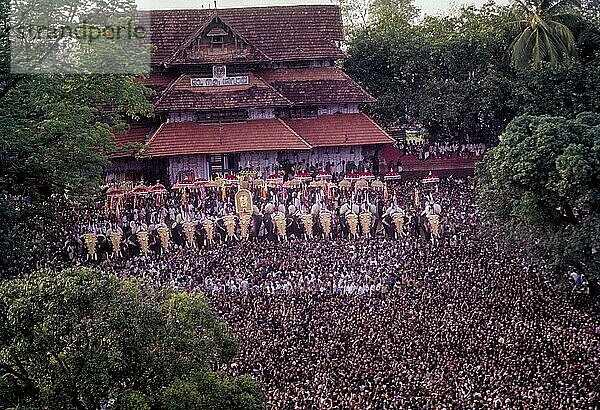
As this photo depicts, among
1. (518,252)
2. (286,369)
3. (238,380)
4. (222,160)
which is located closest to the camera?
(238,380)

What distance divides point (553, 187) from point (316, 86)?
11640 mm

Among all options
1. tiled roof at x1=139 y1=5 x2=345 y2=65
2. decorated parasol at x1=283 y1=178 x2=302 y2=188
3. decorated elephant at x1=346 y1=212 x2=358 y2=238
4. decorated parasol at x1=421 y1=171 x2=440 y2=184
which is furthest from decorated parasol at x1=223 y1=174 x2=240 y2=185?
tiled roof at x1=139 y1=5 x2=345 y2=65

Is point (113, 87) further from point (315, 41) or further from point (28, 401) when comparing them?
point (28, 401)

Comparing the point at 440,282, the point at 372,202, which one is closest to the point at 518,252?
the point at 440,282

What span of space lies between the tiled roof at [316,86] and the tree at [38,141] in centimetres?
912

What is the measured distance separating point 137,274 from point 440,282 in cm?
679

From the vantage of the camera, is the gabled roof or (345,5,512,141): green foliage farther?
(345,5,512,141): green foliage

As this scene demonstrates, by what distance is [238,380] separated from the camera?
1070cm

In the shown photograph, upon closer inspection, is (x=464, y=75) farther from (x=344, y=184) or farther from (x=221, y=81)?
(x=221, y=81)

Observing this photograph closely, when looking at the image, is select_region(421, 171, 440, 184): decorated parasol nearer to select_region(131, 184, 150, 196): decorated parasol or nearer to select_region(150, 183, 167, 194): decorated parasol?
select_region(150, 183, 167, 194): decorated parasol

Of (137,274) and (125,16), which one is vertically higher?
(125,16)

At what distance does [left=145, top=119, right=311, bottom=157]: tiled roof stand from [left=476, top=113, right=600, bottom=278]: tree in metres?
8.05

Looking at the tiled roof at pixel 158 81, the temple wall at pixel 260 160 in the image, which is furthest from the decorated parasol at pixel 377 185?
the tiled roof at pixel 158 81

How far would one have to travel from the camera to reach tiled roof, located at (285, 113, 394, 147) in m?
26.1
